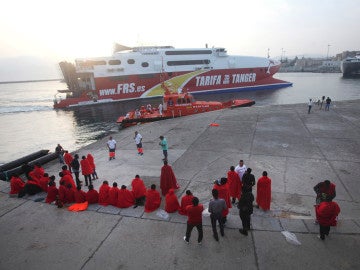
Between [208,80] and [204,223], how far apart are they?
47795 millimetres

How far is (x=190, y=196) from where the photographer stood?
6.65 meters

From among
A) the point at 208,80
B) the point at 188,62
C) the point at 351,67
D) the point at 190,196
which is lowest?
the point at 190,196

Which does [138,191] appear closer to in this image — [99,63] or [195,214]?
[195,214]

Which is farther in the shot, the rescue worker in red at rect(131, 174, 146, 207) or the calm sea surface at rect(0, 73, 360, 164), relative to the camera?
the calm sea surface at rect(0, 73, 360, 164)

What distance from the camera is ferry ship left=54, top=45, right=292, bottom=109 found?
46188 mm

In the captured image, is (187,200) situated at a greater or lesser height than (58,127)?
greater

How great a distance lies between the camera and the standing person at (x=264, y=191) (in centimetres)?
708

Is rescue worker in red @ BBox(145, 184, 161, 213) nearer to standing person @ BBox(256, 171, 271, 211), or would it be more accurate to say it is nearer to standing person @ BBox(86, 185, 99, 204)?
standing person @ BBox(86, 185, 99, 204)

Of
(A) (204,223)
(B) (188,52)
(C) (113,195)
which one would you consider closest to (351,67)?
(B) (188,52)

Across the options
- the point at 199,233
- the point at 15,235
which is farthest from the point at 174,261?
the point at 15,235

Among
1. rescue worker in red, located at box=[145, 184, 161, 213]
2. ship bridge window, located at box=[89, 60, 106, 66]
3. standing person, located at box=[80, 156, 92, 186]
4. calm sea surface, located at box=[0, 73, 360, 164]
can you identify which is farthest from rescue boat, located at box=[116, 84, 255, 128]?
ship bridge window, located at box=[89, 60, 106, 66]

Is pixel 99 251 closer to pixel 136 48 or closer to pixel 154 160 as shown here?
pixel 154 160

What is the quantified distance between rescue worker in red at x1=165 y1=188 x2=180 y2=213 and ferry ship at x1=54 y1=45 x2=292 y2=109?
36.3 metres

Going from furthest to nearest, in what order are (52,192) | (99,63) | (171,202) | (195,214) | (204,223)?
(99,63), (52,192), (171,202), (204,223), (195,214)
